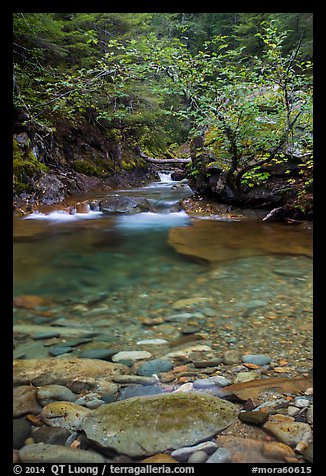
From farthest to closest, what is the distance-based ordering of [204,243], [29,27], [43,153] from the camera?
1. [43,153]
2. [29,27]
3. [204,243]

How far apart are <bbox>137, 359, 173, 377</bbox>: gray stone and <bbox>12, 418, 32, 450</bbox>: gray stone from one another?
0.82 metres

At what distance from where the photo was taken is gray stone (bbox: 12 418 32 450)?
1728 mm

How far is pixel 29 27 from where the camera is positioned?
973 centimetres

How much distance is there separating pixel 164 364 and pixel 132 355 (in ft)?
0.95

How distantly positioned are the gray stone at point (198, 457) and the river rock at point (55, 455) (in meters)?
0.42

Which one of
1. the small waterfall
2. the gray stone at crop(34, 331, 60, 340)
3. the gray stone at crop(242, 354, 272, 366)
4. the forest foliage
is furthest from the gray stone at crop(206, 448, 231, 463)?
the small waterfall

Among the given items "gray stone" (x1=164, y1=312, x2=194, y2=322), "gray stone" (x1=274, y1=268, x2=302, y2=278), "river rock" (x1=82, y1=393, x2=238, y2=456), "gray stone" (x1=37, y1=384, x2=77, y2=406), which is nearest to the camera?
"river rock" (x1=82, y1=393, x2=238, y2=456)

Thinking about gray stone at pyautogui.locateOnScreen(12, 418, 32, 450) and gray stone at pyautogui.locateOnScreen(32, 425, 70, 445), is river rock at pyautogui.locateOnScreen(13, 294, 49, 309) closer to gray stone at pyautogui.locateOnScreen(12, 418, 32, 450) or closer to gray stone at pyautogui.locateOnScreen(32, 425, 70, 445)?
gray stone at pyautogui.locateOnScreen(12, 418, 32, 450)

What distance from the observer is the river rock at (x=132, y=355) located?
2643 millimetres

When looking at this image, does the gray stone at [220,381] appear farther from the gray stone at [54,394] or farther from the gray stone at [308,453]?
the gray stone at [54,394]

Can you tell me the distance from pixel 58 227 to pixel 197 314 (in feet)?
18.4

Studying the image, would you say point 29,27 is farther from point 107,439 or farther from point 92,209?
point 107,439
